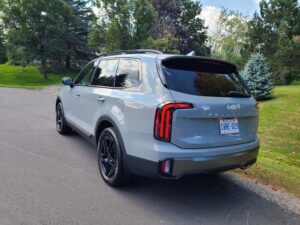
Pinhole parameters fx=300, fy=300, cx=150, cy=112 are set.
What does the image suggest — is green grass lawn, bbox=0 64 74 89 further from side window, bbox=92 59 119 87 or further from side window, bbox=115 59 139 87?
side window, bbox=115 59 139 87

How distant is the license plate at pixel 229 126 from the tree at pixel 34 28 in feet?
98.2

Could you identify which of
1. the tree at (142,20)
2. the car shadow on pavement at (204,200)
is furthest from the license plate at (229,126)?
the tree at (142,20)

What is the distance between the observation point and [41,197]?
3719 millimetres

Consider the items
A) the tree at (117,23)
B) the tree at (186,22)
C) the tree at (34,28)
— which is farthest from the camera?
the tree at (186,22)

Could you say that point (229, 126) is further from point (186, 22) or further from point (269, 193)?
point (186, 22)

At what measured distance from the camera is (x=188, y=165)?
131 inches

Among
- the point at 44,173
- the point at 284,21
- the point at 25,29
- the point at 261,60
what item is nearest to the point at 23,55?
the point at 25,29

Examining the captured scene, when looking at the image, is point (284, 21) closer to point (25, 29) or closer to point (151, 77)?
point (25, 29)

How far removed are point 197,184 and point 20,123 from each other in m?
5.61

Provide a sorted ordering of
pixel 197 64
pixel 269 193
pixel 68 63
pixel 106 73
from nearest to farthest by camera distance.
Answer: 1. pixel 197 64
2. pixel 269 193
3. pixel 106 73
4. pixel 68 63

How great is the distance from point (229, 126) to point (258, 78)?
1171 cm

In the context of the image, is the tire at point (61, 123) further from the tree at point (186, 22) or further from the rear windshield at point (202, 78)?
the tree at point (186, 22)

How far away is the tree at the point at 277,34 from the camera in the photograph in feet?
84.4

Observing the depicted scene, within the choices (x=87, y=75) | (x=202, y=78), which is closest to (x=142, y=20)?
(x=87, y=75)
